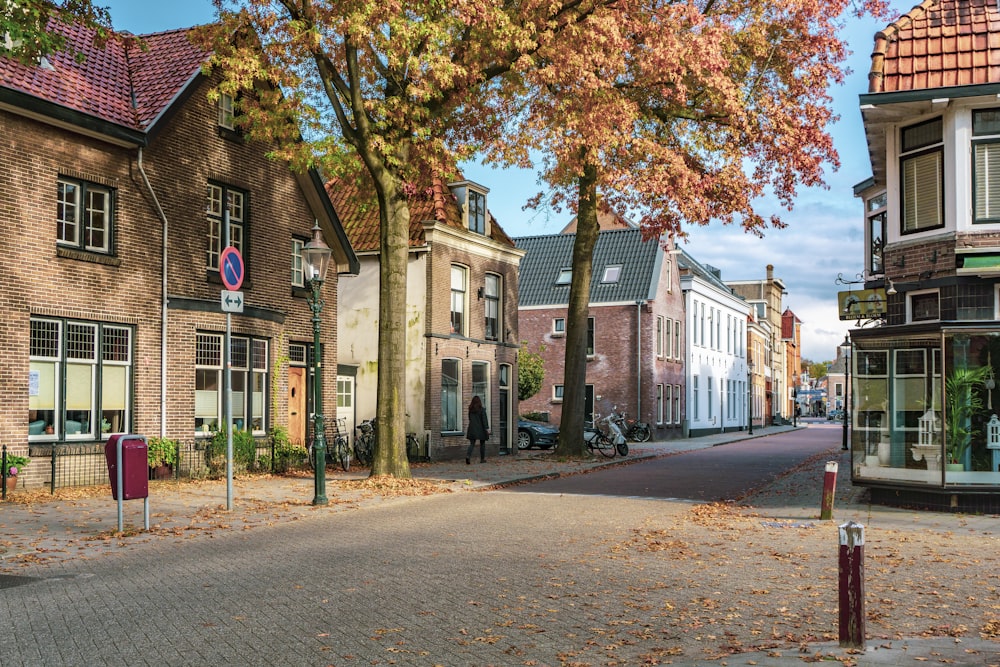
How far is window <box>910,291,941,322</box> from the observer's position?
16656mm

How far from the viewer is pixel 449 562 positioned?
995cm

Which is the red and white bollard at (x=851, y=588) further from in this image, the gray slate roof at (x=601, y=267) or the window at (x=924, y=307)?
the gray slate roof at (x=601, y=267)

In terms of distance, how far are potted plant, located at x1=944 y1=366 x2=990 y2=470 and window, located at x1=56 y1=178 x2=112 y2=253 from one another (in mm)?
14710

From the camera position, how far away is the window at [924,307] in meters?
16.7

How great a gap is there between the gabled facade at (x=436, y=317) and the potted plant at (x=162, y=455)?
7.54 meters

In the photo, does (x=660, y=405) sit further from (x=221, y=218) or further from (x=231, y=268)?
(x=231, y=268)

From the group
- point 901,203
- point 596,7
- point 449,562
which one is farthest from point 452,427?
point 449,562

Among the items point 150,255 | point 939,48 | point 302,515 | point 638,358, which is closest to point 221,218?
point 150,255

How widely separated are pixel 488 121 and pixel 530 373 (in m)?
20.7

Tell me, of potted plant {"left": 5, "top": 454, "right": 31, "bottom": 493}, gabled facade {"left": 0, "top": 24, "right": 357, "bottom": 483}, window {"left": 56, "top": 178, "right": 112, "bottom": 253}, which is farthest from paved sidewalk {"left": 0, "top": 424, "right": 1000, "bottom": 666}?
window {"left": 56, "top": 178, "right": 112, "bottom": 253}

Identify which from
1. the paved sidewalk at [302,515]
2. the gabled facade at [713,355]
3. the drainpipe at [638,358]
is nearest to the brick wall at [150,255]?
the paved sidewalk at [302,515]

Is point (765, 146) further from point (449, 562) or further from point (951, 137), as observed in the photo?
point (449, 562)

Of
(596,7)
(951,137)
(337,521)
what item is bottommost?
(337,521)

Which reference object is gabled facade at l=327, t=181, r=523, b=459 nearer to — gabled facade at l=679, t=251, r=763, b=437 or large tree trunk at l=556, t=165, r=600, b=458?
large tree trunk at l=556, t=165, r=600, b=458
